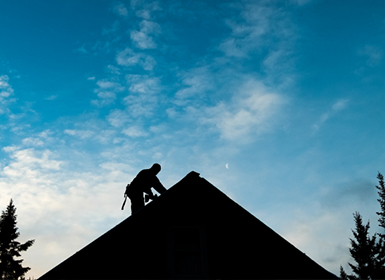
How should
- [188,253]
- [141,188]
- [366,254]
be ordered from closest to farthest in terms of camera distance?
[188,253]
[141,188]
[366,254]

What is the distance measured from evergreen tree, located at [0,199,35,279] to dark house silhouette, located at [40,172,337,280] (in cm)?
2896

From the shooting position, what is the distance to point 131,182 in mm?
10797

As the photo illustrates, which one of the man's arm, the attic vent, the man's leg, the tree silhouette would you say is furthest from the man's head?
the tree silhouette

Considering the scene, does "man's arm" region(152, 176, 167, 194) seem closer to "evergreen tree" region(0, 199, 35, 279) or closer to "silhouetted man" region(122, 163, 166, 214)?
"silhouetted man" region(122, 163, 166, 214)

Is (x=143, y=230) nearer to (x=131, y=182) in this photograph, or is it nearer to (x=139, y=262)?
(x=139, y=262)

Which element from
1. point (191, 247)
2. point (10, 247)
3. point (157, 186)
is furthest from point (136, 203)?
point (10, 247)

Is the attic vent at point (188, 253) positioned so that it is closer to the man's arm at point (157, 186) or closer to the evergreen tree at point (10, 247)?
the man's arm at point (157, 186)

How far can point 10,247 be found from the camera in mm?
30797

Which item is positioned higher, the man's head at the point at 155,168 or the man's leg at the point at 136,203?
the man's head at the point at 155,168

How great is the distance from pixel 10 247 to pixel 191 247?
102 feet

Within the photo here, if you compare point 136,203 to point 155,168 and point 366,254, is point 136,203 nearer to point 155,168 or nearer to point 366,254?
point 155,168

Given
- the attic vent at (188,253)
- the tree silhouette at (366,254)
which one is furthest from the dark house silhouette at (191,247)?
the tree silhouette at (366,254)

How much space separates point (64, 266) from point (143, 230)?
6.63 feet

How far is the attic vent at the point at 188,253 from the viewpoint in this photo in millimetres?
7410
